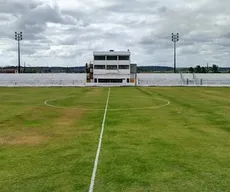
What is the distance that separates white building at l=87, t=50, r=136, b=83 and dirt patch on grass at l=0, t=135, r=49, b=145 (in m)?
67.1

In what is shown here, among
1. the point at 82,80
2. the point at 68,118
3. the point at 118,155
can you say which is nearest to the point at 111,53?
the point at 82,80

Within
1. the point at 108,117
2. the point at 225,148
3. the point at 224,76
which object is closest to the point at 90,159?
the point at 225,148

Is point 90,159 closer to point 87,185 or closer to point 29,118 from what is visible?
point 87,185

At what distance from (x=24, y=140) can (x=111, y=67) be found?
71.2 m

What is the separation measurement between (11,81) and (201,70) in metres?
101

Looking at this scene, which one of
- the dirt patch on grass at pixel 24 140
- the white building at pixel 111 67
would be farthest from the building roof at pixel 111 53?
the dirt patch on grass at pixel 24 140

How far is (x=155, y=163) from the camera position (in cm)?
1005

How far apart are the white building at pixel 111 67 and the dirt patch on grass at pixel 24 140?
2643 inches

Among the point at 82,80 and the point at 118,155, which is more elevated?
the point at 82,80

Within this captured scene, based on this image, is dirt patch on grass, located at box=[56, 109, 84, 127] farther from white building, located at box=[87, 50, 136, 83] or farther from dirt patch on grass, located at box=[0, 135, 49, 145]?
white building, located at box=[87, 50, 136, 83]

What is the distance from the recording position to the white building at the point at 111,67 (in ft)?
268

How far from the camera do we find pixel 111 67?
276 ft

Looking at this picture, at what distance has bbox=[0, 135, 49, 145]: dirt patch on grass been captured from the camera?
1308 cm

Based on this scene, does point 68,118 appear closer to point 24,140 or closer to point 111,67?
point 24,140
